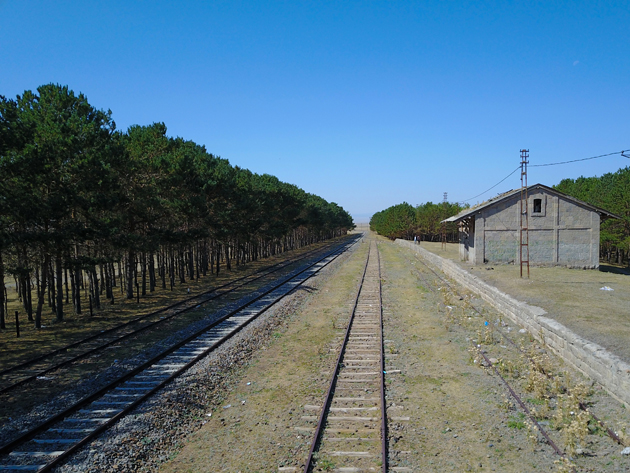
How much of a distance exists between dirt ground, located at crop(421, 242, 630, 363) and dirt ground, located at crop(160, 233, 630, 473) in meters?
1.83

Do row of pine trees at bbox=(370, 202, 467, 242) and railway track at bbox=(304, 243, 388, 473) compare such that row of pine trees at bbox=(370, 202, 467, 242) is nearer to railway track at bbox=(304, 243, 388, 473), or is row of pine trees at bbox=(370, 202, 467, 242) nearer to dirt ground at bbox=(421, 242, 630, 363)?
dirt ground at bbox=(421, 242, 630, 363)

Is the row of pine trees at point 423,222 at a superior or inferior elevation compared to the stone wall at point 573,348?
superior

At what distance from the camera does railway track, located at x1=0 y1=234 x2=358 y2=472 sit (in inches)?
294

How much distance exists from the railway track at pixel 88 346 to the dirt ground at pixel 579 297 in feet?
52.7

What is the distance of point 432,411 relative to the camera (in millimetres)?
9172

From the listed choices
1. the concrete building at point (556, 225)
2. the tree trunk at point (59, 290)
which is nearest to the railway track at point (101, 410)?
the tree trunk at point (59, 290)

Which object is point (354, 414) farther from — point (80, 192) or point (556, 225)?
point (556, 225)

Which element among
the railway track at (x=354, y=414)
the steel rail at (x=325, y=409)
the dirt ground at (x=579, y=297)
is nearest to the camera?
the steel rail at (x=325, y=409)

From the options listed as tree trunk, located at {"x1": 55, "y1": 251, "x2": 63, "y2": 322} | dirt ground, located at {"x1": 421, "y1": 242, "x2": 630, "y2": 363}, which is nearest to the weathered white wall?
dirt ground, located at {"x1": 421, "y1": 242, "x2": 630, "y2": 363}

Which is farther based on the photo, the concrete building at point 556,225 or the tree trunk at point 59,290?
the concrete building at point 556,225

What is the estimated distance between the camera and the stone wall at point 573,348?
30.1 ft

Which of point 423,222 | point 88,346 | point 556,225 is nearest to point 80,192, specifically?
point 88,346

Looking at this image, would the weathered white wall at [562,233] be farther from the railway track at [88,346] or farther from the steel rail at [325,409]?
the railway track at [88,346]

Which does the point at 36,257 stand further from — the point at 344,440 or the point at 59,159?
the point at 344,440
